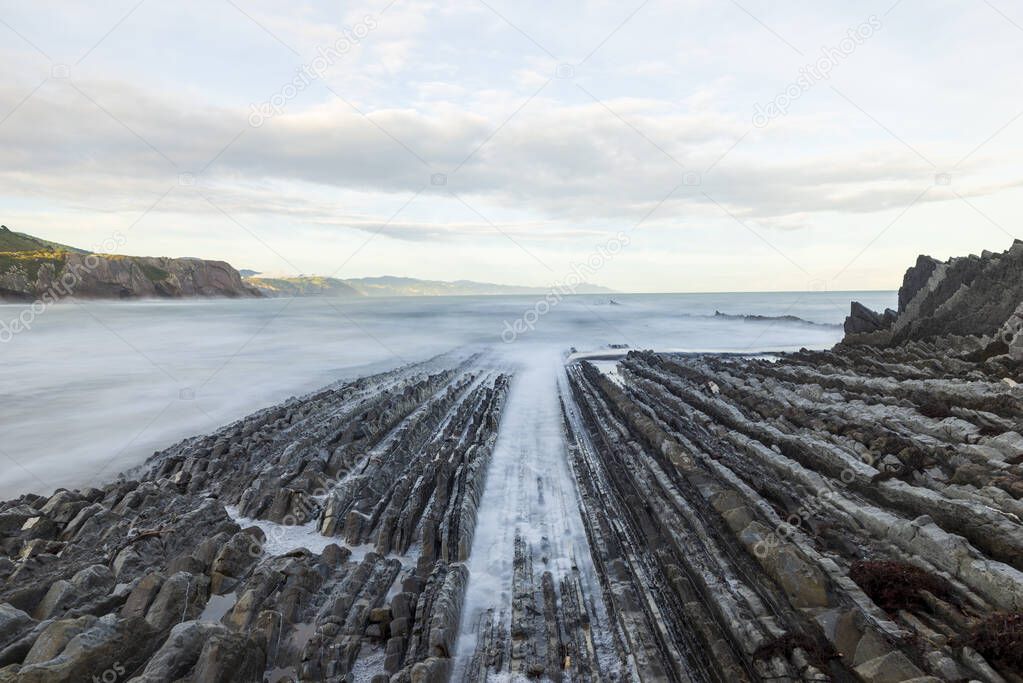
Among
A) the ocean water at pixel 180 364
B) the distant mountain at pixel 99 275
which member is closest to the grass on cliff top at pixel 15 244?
the distant mountain at pixel 99 275

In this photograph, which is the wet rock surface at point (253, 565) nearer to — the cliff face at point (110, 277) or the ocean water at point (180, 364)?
the ocean water at point (180, 364)

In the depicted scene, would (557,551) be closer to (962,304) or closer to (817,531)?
(817,531)

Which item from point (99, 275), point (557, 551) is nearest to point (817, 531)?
point (557, 551)

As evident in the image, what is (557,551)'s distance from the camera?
28.4 feet

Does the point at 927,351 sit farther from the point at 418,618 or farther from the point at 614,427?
the point at 418,618

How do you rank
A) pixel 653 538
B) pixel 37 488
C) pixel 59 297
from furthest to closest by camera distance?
pixel 59 297 < pixel 37 488 < pixel 653 538

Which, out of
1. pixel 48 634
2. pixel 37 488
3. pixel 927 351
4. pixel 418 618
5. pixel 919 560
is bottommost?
pixel 37 488

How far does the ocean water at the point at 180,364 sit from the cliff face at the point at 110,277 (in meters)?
35.9

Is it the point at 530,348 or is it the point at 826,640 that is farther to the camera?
the point at 530,348

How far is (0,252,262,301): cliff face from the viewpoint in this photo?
313 ft

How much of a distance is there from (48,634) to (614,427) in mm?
13089

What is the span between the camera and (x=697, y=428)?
48.3 feet

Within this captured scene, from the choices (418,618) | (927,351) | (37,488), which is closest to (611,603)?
(418,618)

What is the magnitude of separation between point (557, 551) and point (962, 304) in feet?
84.5
